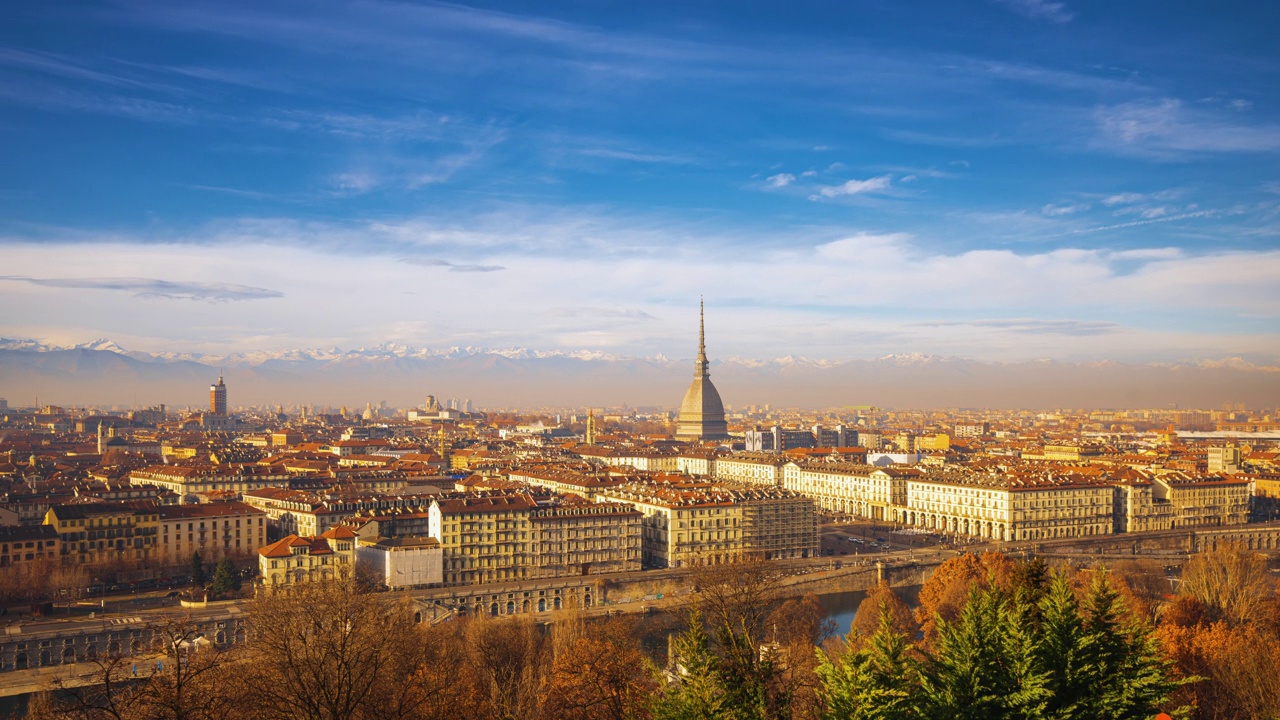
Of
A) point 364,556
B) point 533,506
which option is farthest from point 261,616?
point 533,506

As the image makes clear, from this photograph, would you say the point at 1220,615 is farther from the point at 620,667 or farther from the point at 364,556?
the point at 364,556

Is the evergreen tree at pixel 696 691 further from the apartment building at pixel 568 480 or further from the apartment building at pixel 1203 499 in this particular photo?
the apartment building at pixel 1203 499

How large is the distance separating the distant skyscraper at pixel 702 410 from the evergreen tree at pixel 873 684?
13003 cm

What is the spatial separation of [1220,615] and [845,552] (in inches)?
996

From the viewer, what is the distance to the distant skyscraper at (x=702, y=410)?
149000mm

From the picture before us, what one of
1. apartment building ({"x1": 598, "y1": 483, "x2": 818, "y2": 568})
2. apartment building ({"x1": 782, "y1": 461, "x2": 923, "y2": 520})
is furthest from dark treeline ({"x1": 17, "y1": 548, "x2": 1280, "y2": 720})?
apartment building ({"x1": 782, "y1": 461, "x2": 923, "y2": 520})

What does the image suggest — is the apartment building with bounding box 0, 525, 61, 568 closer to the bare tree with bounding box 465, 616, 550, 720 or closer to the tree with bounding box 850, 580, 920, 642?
the bare tree with bounding box 465, 616, 550, 720

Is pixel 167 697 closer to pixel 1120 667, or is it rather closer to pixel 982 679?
pixel 982 679

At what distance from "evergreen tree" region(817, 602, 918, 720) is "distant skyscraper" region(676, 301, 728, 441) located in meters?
130

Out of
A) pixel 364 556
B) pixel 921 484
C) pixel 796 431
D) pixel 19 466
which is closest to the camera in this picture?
pixel 364 556


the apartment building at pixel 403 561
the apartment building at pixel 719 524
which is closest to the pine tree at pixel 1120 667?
the apartment building at pixel 403 561

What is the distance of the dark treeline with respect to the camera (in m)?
17.8

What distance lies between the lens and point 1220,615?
4150cm

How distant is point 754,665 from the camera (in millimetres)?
19859
